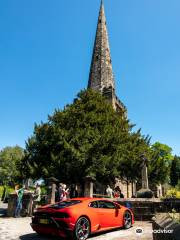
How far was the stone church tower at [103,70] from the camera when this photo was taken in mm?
35359

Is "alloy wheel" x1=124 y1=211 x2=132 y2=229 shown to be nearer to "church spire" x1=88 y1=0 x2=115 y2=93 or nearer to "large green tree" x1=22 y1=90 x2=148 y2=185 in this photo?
"large green tree" x1=22 y1=90 x2=148 y2=185

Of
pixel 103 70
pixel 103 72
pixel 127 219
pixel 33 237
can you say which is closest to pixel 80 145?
pixel 127 219

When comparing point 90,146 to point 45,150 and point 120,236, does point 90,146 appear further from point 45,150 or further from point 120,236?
point 120,236

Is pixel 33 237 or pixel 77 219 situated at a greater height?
pixel 77 219

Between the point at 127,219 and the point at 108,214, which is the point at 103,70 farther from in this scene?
the point at 108,214

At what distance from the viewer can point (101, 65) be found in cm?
4028

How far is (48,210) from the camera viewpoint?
7.22 m

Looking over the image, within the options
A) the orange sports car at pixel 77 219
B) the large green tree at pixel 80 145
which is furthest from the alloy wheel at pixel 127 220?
the large green tree at pixel 80 145

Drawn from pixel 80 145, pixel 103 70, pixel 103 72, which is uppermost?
pixel 103 70

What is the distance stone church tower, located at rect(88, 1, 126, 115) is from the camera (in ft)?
116

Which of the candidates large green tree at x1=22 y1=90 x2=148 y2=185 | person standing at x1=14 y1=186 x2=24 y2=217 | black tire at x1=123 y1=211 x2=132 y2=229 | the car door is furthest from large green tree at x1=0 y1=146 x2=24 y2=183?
the car door

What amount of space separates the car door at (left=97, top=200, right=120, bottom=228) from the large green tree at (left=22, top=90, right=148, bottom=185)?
10.6m

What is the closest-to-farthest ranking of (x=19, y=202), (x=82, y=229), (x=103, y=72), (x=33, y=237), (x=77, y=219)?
(x=77, y=219) < (x=82, y=229) < (x=33, y=237) < (x=19, y=202) < (x=103, y=72)

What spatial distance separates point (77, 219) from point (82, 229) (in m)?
0.42
